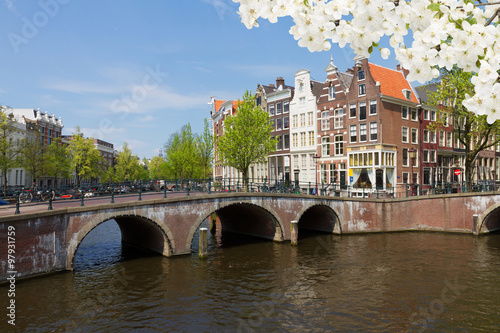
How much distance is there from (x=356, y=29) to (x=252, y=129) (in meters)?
34.8

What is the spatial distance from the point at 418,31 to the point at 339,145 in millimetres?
38535

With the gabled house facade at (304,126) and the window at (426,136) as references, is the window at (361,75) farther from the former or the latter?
the window at (426,136)

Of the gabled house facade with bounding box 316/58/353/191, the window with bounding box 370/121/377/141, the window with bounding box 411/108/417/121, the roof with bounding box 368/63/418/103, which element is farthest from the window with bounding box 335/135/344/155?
the window with bounding box 411/108/417/121

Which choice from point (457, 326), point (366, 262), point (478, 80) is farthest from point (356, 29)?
point (366, 262)

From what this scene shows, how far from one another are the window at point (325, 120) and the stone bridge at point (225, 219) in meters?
13.8

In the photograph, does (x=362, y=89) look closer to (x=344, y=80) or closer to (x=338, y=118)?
(x=344, y=80)

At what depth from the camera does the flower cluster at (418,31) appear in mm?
3197

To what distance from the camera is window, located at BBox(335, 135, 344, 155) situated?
40.8m

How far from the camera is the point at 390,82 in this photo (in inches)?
1581

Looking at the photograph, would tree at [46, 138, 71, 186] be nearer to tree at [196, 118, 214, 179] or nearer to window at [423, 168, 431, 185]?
tree at [196, 118, 214, 179]

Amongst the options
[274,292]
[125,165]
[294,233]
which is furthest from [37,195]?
[125,165]

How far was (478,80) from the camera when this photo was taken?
3.23 meters

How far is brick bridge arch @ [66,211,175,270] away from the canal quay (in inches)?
3.8

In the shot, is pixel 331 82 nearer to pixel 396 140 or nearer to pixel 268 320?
pixel 396 140
